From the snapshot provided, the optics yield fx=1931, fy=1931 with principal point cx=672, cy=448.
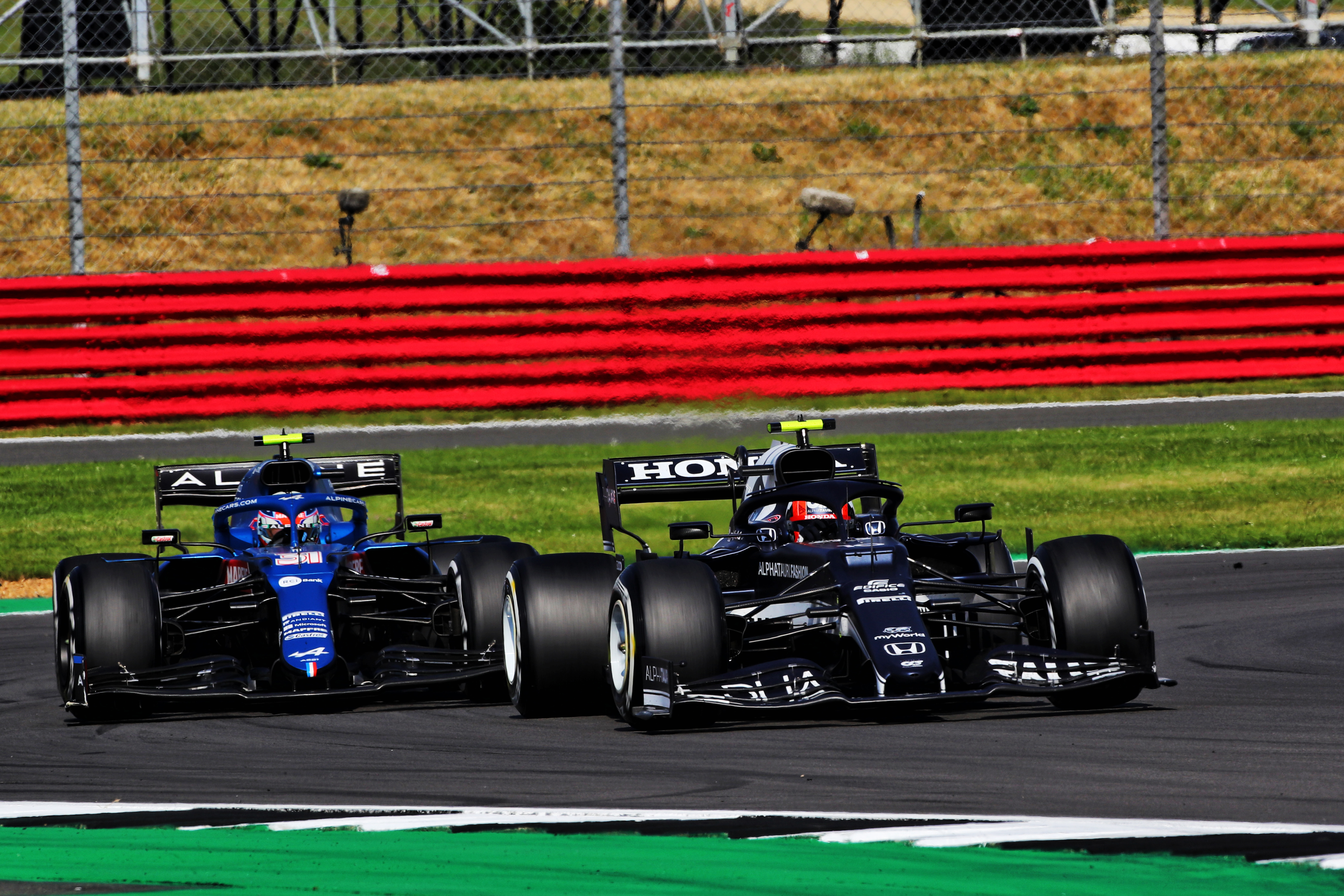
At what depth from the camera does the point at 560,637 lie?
891cm

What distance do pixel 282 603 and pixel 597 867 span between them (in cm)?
432

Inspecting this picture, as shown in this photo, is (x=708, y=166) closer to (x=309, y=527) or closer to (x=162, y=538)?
(x=309, y=527)

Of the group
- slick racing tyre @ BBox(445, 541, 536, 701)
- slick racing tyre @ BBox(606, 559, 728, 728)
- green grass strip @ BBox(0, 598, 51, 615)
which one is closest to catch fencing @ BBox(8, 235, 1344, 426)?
green grass strip @ BBox(0, 598, 51, 615)

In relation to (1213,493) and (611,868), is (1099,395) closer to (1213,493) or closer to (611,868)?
(1213,493)

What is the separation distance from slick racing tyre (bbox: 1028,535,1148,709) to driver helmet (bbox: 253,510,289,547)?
4.16 metres

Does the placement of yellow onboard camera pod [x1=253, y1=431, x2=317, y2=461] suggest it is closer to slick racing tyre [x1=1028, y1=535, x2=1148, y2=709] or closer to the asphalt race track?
the asphalt race track

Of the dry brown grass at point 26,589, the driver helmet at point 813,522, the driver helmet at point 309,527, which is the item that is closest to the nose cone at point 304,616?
the driver helmet at point 309,527

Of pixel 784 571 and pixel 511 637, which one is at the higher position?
pixel 784 571

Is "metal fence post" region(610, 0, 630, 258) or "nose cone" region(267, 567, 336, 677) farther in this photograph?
"metal fence post" region(610, 0, 630, 258)

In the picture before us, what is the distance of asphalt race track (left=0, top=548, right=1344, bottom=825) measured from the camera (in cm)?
650

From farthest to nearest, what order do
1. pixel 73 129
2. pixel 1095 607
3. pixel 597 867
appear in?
pixel 73 129
pixel 1095 607
pixel 597 867

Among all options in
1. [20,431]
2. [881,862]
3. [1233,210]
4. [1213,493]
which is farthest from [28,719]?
[1233,210]

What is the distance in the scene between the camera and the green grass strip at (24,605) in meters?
13.2

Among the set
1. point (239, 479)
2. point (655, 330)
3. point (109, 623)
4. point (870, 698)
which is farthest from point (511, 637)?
point (655, 330)
